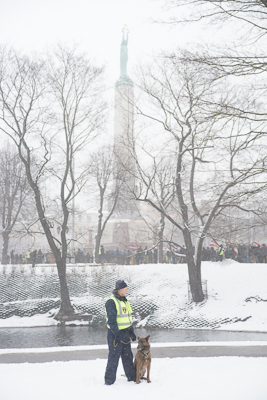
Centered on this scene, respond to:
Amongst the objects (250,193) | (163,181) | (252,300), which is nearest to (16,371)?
(250,193)

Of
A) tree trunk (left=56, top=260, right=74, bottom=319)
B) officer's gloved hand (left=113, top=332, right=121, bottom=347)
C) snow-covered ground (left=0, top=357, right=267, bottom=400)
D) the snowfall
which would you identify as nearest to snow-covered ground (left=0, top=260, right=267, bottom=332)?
tree trunk (left=56, top=260, right=74, bottom=319)

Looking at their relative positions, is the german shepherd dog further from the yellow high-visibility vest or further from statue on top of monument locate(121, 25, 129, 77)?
statue on top of monument locate(121, 25, 129, 77)

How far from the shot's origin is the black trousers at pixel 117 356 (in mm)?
5898

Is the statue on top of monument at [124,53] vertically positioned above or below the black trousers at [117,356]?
above

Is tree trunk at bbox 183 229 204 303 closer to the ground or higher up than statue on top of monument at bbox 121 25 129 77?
closer to the ground

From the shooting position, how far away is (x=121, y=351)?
6070mm

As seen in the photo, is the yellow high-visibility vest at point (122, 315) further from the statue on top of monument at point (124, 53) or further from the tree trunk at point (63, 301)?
the statue on top of monument at point (124, 53)

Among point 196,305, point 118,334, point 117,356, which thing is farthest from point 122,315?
point 196,305

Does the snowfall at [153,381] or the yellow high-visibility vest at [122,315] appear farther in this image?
the yellow high-visibility vest at [122,315]

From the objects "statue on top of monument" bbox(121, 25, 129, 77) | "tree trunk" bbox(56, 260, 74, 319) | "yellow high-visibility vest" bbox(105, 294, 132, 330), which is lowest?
"tree trunk" bbox(56, 260, 74, 319)

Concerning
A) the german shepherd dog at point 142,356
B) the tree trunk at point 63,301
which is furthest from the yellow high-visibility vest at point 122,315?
the tree trunk at point 63,301

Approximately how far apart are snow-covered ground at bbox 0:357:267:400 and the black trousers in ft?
0.50

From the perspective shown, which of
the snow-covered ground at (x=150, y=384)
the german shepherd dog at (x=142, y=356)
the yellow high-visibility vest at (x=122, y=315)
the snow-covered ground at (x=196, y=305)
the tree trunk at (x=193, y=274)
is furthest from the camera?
the tree trunk at (x=193, y=274)

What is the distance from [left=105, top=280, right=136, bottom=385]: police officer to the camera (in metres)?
5.91
